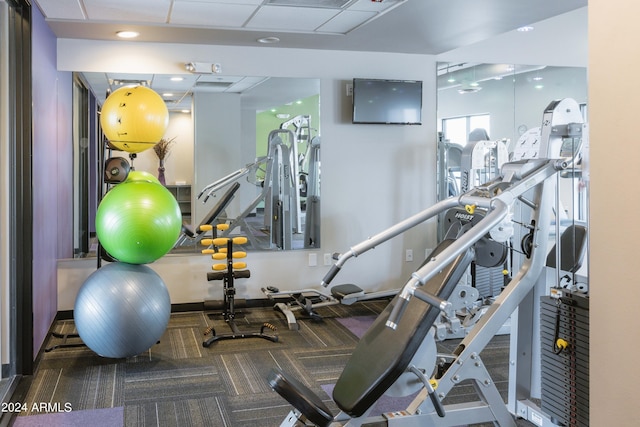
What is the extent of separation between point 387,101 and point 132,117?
2.53 m

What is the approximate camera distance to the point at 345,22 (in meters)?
4.54

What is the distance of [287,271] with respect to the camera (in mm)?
5617

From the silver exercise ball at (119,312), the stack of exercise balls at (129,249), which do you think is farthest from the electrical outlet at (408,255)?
the silver exercise ball at (119,312)

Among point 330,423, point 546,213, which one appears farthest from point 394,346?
point 546,213

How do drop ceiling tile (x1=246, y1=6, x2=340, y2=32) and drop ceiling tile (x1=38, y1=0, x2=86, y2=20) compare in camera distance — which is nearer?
drop ceiling tile (x1=38, y1=0, x2=86, y2=20)

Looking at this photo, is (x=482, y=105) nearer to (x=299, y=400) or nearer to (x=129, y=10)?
(x=129, y=10)

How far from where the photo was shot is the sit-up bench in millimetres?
2371

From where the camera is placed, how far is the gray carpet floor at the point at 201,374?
10.6ft

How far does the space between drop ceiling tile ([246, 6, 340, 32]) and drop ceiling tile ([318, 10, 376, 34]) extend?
0.06 meters

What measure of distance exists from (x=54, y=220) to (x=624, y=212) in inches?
157

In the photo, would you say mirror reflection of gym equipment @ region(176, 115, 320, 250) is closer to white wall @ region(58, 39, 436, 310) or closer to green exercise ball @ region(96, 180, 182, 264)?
white wall @ region(58, 39, 436, 310)

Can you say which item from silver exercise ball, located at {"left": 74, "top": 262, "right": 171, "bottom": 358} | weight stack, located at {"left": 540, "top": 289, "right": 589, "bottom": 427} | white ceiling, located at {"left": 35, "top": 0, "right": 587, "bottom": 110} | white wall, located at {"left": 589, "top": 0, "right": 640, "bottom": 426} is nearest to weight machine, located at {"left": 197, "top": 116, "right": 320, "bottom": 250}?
white ceiling, located at {"left": 35, "top": 0, "right": 587, "bottom": 110}

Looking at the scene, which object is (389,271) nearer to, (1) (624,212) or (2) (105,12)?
(2) (105,12)

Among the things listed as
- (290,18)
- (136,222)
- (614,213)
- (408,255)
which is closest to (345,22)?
(290,18)
